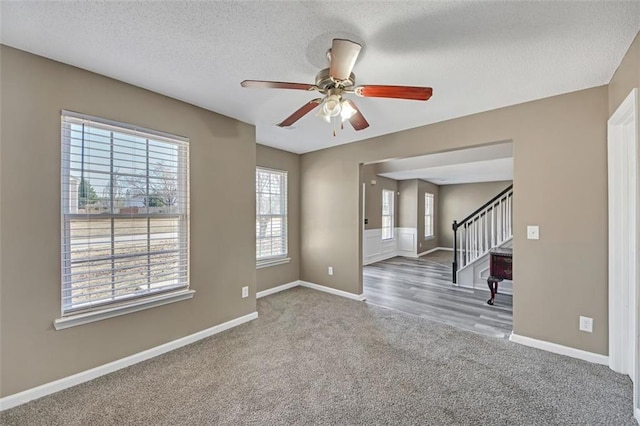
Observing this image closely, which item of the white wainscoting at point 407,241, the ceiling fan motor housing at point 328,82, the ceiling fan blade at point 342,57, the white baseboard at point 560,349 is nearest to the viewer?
the ceiling fan blade at point 342,57

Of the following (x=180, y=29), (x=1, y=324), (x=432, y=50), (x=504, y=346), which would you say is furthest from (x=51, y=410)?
(x=504, y=346)

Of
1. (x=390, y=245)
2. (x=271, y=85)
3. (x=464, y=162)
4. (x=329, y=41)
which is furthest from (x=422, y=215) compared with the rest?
(x=271, y=85)

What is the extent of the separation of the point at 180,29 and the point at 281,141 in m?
2.39

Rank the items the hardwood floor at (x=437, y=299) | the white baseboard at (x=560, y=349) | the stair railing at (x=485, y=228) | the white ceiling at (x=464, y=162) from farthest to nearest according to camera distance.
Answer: the stair railing at (x=485, y=228) < the white ceiling at (x=464, y=162) < the hardwood floor at (x=437, y=299) < the white baseboard at (x=560, y=349)

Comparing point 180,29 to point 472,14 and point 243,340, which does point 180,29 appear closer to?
point 472,14

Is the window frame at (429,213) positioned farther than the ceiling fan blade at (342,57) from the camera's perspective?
Yes

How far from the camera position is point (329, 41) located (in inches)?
65.4

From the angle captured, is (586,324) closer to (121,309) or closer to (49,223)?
(121,309)

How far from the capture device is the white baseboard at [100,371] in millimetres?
1764

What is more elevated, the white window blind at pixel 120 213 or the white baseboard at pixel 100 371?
the white window blind at pixel 120 213

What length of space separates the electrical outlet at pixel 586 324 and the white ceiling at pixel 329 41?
199 cm

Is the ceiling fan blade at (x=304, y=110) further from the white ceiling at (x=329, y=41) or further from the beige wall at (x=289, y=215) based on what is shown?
the beige wall at (x=289, y=215)

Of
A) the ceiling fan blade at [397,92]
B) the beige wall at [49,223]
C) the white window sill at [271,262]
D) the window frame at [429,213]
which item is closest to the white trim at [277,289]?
the white window sill at [271,262]

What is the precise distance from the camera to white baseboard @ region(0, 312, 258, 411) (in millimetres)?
1764
